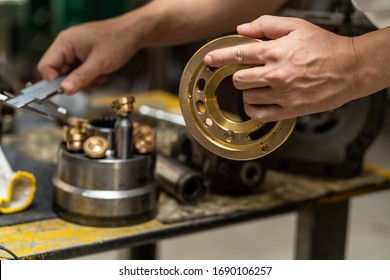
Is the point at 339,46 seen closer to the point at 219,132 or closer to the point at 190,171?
the point at 219,132

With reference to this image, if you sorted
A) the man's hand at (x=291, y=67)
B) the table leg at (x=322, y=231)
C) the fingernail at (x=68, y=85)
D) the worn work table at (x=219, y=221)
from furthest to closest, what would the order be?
the table leg at (x=322, y=231)
the fingernail at (x=68, y=85)
the worn work table at (x=219, y=221)
the man's hand at (x=291, y=67)

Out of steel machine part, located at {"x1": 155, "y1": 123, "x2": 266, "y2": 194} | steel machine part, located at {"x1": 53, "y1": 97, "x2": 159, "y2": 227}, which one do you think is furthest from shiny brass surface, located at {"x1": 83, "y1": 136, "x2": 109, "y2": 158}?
steel machine part, located at {"x1": 155, "y1": 123, "x2": 266, "y2": 194}

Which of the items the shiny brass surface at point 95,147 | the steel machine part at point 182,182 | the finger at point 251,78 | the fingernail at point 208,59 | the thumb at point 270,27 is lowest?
the steel machine part at point 182,182

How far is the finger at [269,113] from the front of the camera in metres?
0.81

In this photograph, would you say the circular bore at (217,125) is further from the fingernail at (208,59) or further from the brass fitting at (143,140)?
the brass fitting at (143,140)

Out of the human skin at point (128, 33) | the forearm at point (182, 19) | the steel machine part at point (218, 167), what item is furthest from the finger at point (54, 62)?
the steel machine part at point (218, 167)

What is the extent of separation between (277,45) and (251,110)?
10 centimetres

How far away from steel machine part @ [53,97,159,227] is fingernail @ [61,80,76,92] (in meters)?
0.11

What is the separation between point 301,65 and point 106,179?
366 millimetres

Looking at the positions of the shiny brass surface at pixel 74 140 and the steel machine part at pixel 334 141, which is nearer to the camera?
the shiny brass surface at pixel 74 140

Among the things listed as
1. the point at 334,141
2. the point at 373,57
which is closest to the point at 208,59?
the point at 373,57

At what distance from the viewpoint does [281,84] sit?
777mm

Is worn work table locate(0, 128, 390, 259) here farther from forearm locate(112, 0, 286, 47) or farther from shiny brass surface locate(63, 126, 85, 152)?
forearm locate(112, 0, 286, 47)

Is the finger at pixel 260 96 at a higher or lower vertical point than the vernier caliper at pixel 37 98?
higher
